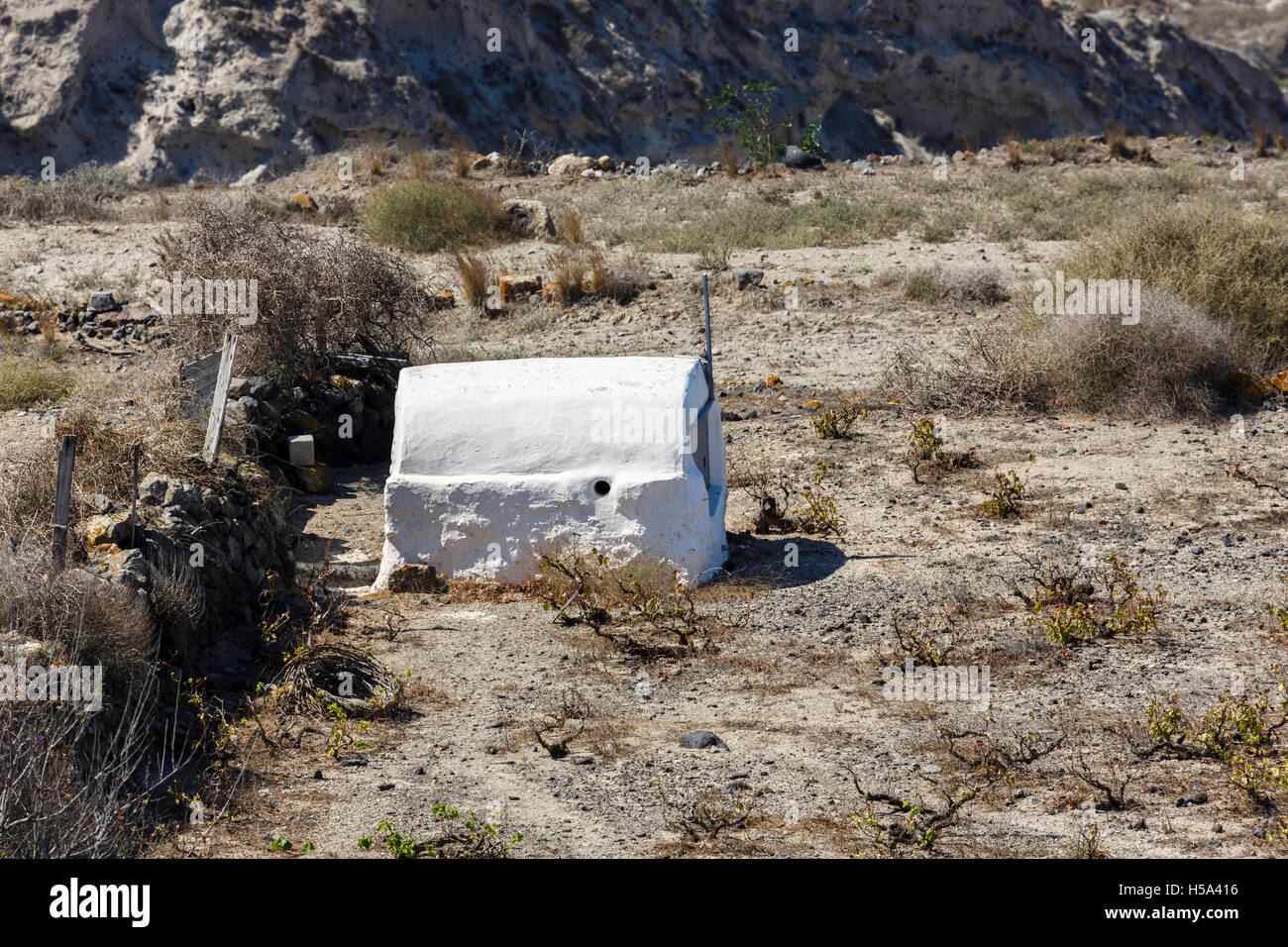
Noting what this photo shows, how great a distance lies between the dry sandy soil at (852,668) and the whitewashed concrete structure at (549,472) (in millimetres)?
356

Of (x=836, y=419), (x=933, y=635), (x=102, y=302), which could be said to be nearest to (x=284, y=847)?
(x=933, y=635)

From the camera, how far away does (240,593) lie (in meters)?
6.81

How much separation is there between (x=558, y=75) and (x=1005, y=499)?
2079cm

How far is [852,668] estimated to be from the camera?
618cm

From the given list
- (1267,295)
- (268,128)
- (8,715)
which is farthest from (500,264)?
(8,715)

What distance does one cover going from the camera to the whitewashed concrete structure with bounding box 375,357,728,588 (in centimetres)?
721

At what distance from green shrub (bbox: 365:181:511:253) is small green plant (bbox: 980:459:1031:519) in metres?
9.00

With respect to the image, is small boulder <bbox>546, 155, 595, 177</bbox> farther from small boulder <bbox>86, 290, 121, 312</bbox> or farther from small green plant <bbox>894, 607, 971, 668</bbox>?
small green plant <bbox>894, 607, 971, 668</bbox>

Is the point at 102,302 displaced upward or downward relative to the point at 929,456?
upward

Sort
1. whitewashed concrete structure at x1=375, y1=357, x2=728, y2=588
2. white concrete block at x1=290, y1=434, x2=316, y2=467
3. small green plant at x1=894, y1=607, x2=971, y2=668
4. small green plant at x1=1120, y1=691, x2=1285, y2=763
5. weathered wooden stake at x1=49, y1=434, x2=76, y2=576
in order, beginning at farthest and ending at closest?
white concrete block at x1=290, y1=434, x2=316, y2=467 → whitewashed concrete structure at x1=375, y1=357, x2=728, y2=588 → small green plant at x1=894, y1=607, x2=971, y2=668 → weathered wooden stake at x1=49, y1=434, x2=76, y2=576 → small green plant at x1=1120, y1=691, x2=1285, y2=763

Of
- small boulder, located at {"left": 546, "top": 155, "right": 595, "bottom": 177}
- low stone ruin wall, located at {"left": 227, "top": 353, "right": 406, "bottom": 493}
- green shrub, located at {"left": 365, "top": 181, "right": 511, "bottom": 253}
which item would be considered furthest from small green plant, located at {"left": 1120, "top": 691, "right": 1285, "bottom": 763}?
small boulder, located at {"left": 546, "top": 155, "right": 595, "bottom": 177}

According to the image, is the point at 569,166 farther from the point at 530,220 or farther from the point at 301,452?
the point at 301,452

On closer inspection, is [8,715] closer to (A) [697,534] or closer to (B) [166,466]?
(B) [166,466]
